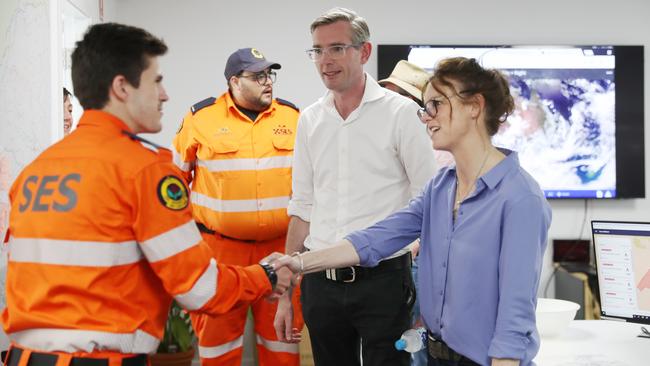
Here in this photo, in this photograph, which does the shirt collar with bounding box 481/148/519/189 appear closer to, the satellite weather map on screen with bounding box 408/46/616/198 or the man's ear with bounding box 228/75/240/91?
the man's ear with bounding box 228/75/240/91

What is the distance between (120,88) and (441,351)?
0.99 m

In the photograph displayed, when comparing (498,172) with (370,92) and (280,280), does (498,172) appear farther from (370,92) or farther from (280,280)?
(370,92)

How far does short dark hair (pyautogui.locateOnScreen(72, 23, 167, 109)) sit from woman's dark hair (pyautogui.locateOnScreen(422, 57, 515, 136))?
0.74m

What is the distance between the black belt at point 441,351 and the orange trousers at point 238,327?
5.04 feet

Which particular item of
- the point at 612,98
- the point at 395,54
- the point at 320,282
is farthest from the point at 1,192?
the point at 612,98

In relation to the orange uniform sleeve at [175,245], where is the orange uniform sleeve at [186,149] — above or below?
above

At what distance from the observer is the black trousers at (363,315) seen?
242 cm

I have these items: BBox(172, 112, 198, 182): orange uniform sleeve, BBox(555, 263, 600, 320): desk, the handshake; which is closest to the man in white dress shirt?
the handshake

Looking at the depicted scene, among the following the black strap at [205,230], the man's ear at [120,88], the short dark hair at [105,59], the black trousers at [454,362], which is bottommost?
the black trousers at [454,362]

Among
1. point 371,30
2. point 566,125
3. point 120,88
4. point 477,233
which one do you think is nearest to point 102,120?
point 120,88

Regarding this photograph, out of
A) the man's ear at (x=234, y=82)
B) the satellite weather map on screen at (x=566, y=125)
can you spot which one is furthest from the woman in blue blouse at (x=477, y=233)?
the satellite weather map on screen at (x=566, y=125)

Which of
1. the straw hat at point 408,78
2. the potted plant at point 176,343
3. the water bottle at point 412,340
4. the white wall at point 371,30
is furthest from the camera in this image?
the white wall at point 371,30

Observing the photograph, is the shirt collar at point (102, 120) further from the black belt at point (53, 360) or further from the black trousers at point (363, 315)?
the black trousers at point (363, 315)

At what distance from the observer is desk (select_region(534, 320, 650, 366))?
2.25 meters
